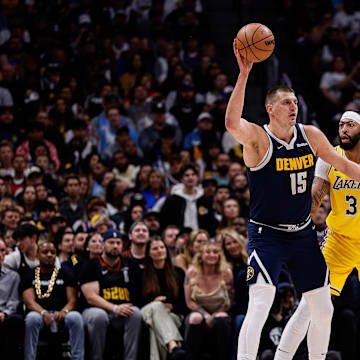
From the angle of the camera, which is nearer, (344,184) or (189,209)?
(344,184)

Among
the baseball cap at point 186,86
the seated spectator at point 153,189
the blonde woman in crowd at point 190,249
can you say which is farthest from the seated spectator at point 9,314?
the baseball cap at point 186,86

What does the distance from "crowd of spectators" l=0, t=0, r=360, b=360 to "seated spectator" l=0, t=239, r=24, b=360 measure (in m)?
0.02

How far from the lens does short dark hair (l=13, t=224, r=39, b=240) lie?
9.14 meters

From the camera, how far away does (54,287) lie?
348 inches

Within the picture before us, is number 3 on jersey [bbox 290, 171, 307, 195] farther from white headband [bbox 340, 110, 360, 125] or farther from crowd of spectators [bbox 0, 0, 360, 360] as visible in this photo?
crowd of spectators [bbox 0, 0, 360, 360]

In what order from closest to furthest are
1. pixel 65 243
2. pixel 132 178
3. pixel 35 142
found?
pixel 65 243
pixel 132 178
pixel 35 142

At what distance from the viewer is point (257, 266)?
6.02 m

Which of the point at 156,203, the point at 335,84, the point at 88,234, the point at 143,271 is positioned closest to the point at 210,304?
the point at 143,271

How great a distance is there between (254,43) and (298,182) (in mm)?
1172

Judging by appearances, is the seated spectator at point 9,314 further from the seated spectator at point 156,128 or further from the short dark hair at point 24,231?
the seated spectator at point 156,128

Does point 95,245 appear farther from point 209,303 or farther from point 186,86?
point 186,86

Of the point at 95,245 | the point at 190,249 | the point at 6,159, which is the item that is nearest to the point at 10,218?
the point at 95,245

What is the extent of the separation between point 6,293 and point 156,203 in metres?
3.32

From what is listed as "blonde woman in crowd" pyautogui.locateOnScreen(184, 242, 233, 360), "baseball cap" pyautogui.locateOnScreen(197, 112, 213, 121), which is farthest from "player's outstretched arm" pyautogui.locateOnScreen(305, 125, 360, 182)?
"baseball cap" pyautogui.locateOnScreen(197, 112, 213, 121)
